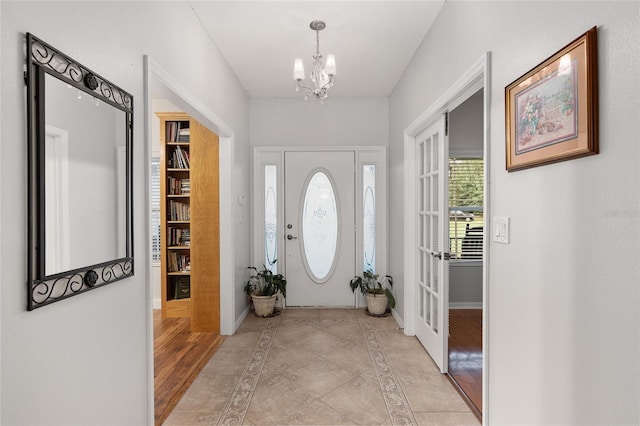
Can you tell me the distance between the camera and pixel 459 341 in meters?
3.35

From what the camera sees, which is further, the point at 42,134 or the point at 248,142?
the point at 248,142

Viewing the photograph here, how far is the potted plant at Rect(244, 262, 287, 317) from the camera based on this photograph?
160 inches

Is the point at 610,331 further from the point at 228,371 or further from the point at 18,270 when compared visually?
the point at 228,371

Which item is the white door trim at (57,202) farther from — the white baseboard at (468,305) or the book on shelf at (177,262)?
the white baseboard at (468,305)

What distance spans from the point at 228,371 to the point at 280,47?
8.92 ft

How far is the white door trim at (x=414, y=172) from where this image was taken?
→ 1.80 m

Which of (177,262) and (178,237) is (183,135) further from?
(177,262)

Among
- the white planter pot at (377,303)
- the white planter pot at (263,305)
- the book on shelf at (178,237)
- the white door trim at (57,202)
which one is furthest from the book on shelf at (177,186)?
the white door trim at (57,202)

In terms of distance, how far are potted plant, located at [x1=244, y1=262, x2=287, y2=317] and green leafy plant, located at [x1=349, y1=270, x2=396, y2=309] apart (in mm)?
877

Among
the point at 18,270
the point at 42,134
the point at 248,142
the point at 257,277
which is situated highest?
the point at 248,142

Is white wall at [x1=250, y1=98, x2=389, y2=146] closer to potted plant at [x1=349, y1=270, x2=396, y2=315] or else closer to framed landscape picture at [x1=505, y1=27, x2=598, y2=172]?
potted plant at [x1=349, y1=270, x2=396, y2=315]

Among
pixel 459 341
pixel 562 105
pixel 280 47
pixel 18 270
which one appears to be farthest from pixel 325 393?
pixel 280 47

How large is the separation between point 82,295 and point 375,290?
3318 mm

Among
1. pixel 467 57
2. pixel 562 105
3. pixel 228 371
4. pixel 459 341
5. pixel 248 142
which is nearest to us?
pixel 562 105
